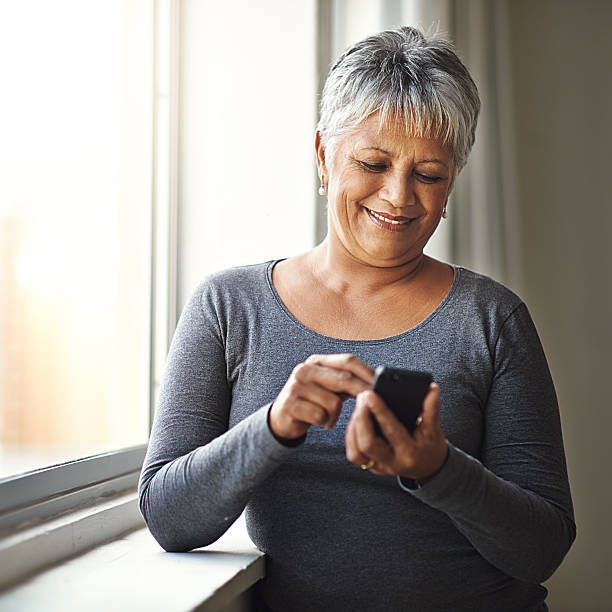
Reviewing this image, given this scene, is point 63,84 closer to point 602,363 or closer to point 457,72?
point 457,72

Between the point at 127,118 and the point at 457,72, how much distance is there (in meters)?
0.74

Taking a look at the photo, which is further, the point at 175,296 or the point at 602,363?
the point at 602,363

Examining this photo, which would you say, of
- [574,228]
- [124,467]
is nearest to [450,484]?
[124,467]

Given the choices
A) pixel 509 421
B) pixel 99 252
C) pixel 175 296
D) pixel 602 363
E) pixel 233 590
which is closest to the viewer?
pixel 233 590

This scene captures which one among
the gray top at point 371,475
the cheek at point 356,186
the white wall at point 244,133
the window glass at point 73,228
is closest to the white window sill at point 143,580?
the gray top at point 371,475

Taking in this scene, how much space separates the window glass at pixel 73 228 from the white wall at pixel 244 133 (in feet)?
0.36

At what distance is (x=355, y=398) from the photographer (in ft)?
3.24

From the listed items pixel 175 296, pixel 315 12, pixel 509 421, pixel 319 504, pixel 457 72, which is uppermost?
pixel 315 12

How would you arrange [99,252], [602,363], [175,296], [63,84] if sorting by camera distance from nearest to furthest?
[63,84], [99,252], [175,296], [602,363]

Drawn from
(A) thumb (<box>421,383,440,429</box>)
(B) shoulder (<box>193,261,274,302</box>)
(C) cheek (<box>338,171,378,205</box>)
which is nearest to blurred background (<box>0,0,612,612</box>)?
(B) shoulder (<box>193,261,274,302</box>)

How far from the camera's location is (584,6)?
2102 millimetres

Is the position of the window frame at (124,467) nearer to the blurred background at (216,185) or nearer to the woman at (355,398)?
the blurred background at (216,185)

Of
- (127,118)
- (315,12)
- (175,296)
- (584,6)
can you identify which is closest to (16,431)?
(175,296)

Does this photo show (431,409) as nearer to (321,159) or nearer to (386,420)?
(386,420)
